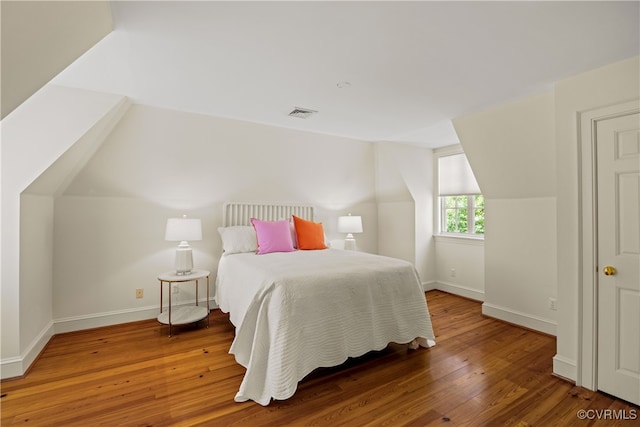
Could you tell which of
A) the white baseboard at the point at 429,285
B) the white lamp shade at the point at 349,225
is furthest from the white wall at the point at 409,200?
the white lamp shade at the point at 349,225

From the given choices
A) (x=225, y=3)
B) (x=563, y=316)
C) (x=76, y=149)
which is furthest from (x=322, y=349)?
(x=76, y=149)

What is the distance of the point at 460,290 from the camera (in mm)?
4449

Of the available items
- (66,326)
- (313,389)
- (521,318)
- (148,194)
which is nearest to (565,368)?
(521,318)

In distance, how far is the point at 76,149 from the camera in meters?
2.62

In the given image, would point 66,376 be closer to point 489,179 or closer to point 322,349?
point 322,349

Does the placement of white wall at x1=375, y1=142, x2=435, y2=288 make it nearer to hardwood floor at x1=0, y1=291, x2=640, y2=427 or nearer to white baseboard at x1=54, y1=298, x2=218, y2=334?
hardwood floor at x1=0, y1=291, x2=640, y2=427

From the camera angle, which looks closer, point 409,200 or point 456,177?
A: point 456,177

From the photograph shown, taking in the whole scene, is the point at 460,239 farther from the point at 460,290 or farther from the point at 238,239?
the point at 238,239

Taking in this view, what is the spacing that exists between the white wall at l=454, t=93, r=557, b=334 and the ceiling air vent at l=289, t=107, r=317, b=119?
5.31 ft

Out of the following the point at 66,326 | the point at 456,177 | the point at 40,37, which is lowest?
the point at 66,326

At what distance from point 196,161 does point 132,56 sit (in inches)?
58.6

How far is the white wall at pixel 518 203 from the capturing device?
2.87 meters

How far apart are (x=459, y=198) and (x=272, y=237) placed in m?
2.94

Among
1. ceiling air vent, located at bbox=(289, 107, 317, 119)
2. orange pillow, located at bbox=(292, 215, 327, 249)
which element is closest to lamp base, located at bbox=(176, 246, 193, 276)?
orange pillow, located at bbox=(292, 215, 327, 249)
